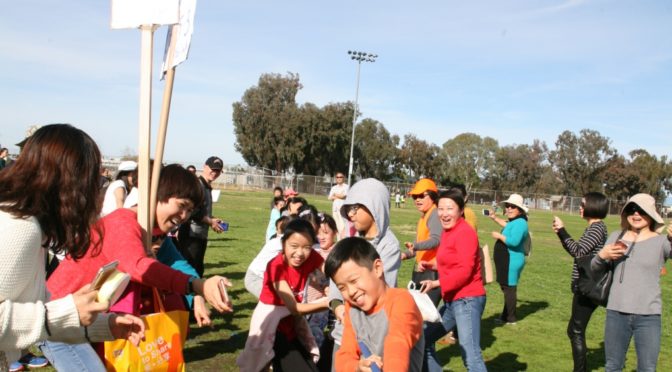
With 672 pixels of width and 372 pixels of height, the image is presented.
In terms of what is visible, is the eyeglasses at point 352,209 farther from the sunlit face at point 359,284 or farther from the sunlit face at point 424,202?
the sunlit face at point 424,202

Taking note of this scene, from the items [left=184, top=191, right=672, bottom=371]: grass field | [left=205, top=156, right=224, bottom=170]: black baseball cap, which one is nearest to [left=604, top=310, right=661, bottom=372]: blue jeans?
[left=184, top=191, right=672, bottom=371]: grass field

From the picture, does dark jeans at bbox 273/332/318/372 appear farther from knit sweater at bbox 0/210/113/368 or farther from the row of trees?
the row of trees

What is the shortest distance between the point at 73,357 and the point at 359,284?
1.49m

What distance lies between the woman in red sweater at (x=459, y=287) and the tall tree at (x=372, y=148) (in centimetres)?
8410

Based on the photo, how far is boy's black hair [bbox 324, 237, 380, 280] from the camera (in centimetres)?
326

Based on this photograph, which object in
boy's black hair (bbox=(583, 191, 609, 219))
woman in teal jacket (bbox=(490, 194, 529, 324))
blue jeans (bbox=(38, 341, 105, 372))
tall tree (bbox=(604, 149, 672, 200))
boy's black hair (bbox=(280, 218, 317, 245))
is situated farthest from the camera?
tall tree (bbox=(604, 149, 672, 200))

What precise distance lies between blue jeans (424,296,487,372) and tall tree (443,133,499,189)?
105 metres

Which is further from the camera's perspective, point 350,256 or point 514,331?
point 514,331

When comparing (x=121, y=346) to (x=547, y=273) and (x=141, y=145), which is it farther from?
(x=547, y=273)

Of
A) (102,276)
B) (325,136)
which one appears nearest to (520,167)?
(325,136)

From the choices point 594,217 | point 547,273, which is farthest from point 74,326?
point 547,273

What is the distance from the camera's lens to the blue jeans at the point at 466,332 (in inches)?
192

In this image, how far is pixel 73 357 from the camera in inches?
122

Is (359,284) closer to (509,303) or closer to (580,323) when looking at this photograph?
(580,323)
